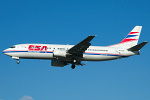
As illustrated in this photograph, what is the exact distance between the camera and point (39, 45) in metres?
61.9

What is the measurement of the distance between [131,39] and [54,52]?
1902 centimetres

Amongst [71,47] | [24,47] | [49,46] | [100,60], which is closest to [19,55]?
[24,47]

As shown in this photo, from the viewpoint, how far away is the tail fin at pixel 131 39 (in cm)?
6738

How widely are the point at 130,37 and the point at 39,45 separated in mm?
20971

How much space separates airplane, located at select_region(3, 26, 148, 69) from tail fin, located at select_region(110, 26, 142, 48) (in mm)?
1887

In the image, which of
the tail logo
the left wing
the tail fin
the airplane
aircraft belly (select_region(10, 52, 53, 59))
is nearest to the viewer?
the left wing

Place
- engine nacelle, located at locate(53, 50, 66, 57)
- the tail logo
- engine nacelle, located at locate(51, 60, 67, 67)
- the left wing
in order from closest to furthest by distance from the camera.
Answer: the left wing → engine nacelle, located at locate(53, 50, 66, 57) → engine nacelle, located at locate(51, 60, 67, 67) → the tail logo

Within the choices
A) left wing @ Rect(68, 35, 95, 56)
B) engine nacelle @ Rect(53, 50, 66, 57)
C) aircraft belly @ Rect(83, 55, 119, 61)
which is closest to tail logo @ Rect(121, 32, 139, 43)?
aircraft belly @ Rect(83, 55, 119, 61)

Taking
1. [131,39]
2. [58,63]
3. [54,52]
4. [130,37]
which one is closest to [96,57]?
[54,52]

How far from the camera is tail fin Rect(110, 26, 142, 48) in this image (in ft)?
221

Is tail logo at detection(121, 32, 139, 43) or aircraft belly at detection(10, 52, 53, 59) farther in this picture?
tail logo at detection(121, 32, 139, 43)

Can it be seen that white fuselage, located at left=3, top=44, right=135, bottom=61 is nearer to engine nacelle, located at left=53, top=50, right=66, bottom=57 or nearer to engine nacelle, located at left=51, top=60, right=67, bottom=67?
engine nacelle, located at left=53, top=50, right=66, bottom=57

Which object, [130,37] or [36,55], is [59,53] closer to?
[36,55]

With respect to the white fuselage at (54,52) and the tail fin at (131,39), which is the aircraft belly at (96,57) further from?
the tail fin at (131,39)
